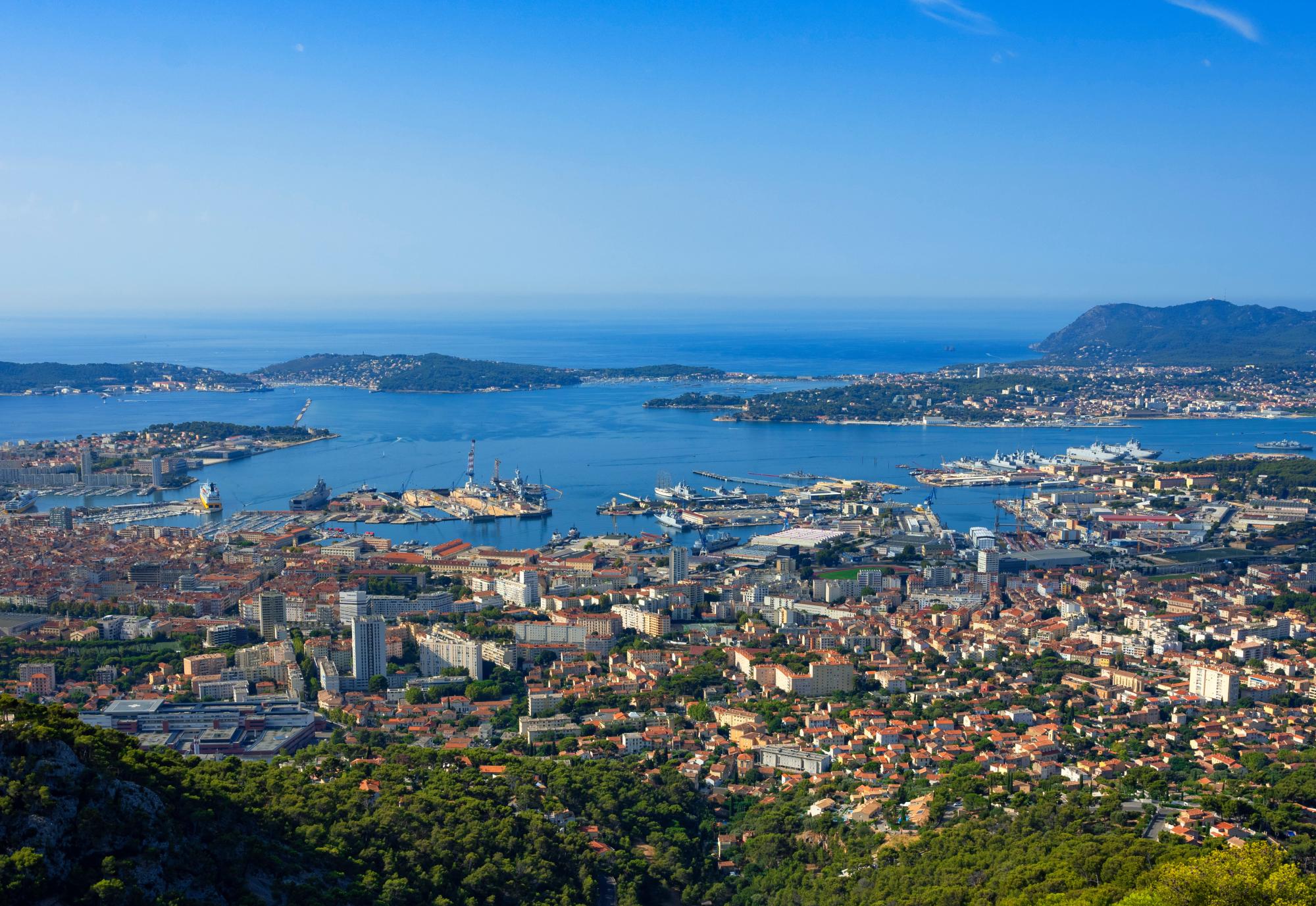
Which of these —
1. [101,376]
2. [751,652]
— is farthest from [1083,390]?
[101,376]

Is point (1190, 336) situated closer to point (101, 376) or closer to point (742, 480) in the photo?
point (742, 480)

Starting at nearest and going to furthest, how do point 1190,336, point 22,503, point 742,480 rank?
point 22,503, point 742,480, point 1190,336

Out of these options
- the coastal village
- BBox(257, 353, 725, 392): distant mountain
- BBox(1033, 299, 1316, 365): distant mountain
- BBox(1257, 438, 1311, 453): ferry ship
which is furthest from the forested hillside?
BBox(1033, 299, 1316, 365): distant mountain

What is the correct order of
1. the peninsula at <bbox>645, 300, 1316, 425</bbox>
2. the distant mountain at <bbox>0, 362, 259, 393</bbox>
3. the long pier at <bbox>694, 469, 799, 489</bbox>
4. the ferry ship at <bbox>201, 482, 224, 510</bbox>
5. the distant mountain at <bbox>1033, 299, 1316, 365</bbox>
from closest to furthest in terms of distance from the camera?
the ferry ship at <bbox>201, 482, 224, 510</bbox> < the long pier at <bbox>694, 469, 799, 489</bbox> < the peninsula at <bbox>645, 300, 1316, 425</bbox> < the distant mountain at <bbox>0, 362, 259, 393</bbox> < the distant mountain at <bbox>1033, 299, 1316, 365</bbox>

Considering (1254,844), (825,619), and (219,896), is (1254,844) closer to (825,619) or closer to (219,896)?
(219,896)

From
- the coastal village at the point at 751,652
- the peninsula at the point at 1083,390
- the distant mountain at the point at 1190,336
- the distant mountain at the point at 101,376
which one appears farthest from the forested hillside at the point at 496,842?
the distant mountain at the point at 1190,336

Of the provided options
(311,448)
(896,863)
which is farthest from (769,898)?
(311,448)

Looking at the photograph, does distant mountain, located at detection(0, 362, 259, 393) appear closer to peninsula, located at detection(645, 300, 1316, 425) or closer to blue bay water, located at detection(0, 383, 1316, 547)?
blue bay water, located at detection(0, 383, 1316, 547)
